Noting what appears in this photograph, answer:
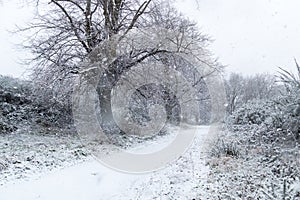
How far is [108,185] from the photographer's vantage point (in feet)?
24.3

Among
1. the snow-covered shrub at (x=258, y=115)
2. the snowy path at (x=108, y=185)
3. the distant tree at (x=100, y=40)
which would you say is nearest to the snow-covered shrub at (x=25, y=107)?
the distant tree at (x=100, y=40)

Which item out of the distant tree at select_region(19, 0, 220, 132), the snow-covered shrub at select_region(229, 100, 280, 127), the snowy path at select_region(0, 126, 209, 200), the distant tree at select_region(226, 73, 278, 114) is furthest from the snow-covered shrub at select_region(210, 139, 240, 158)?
the distant tree at select_region(226, 73, 278, 114)

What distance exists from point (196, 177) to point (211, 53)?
39.4 ft

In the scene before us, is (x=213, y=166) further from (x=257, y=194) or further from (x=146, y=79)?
(x=146, y=79)

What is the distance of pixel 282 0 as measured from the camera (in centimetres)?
1614

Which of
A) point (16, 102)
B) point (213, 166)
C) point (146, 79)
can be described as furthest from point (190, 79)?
point (213, 166)

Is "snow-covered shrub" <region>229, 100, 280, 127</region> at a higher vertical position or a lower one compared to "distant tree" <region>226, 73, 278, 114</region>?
lower

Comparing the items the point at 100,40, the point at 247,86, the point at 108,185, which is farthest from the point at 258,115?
the point at 247,86

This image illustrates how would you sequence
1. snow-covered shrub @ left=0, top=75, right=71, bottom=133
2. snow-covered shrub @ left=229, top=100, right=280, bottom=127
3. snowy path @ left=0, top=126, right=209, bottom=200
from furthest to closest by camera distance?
snow-covered shrub @ left=0, top=75, right=71, bottom=133 < snow-covered shrub @ left=229, top=100, right=280, bottom=127 < snowy path @ left=0, top=126, right=209, bottom=200

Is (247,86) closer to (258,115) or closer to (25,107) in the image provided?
(258,115)

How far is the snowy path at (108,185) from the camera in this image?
6438 millimetres

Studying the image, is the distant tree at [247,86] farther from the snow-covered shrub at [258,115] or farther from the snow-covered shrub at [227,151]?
the snow-covered shrub at [227,151]

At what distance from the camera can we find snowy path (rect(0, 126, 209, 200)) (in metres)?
6.44

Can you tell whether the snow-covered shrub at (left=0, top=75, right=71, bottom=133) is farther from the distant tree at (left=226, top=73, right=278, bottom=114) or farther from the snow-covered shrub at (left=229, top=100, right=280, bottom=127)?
the distant tree at (left=226, top=73, right=278, bottom=114)
